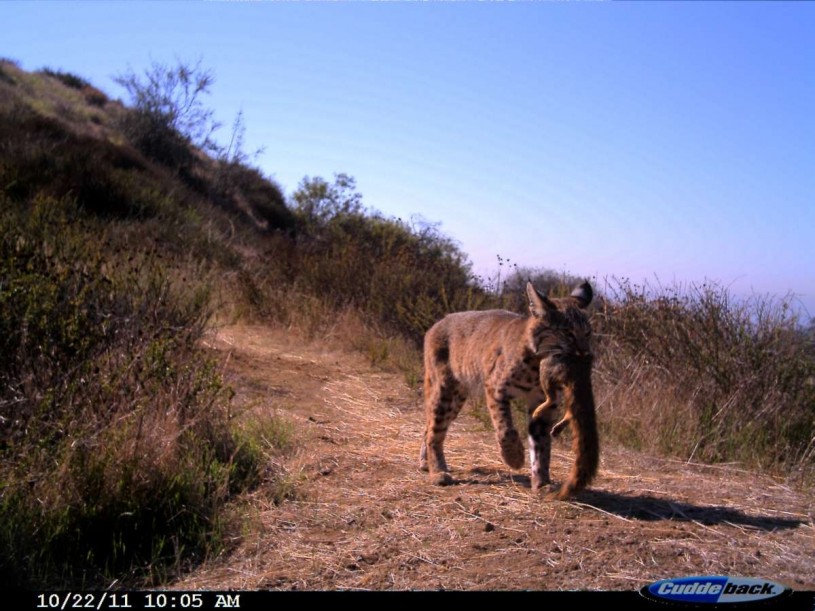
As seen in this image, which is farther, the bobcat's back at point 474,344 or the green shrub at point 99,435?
the bobcat's back at point 474,344

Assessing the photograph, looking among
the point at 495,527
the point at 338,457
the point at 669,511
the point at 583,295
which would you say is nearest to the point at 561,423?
the point at 495,527

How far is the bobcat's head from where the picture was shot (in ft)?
18.1

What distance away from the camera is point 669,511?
5520 mm

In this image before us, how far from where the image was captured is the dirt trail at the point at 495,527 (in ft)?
15.1

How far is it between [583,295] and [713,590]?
2.61 m

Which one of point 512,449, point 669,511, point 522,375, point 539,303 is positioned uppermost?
point 539,303

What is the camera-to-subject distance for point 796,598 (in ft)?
13.6

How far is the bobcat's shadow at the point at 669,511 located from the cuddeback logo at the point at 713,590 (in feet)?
3.17

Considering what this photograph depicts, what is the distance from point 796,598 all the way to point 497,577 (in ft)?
5.15

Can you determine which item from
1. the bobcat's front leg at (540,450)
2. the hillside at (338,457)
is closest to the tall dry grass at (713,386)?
the hillside at (338,457)

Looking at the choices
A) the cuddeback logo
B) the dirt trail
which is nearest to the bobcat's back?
the dirt trail

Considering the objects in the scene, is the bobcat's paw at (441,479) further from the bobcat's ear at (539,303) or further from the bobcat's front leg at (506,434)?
the bobcat's ear at (539,303)

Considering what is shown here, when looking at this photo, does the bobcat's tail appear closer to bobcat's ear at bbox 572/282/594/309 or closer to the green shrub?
bobcat's ear at bbox 572/282/594/309

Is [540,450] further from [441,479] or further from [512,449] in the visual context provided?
[441,479]
